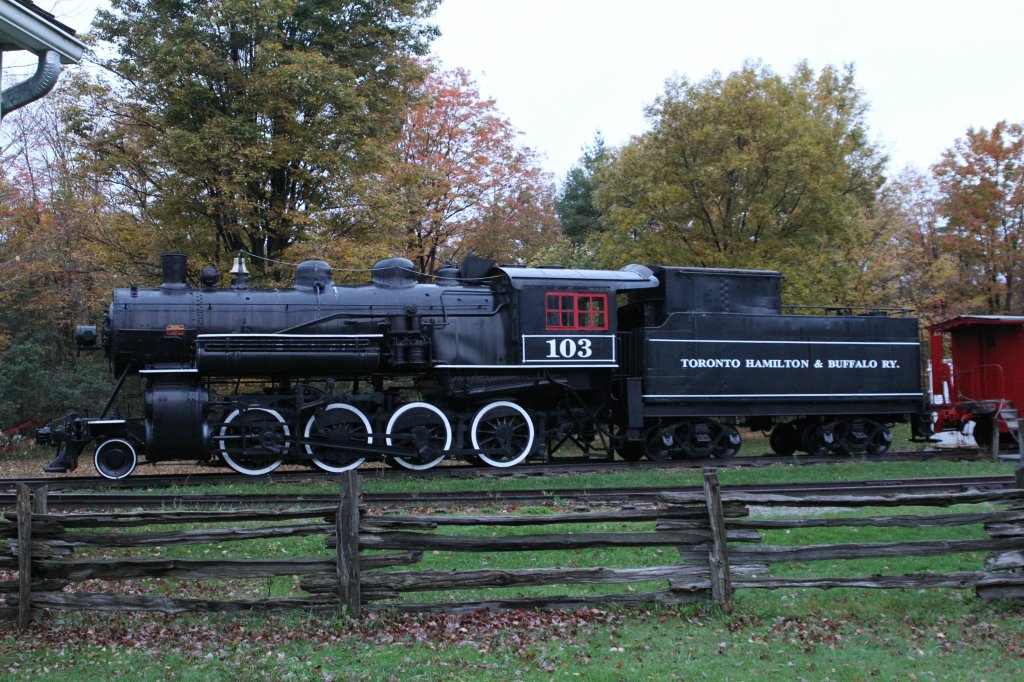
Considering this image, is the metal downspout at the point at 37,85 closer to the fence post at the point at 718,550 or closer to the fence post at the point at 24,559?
the fence post at the point at 24,559

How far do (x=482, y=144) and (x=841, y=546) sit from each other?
93.3ft

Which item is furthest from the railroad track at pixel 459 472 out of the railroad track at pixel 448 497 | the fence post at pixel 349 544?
the fence post at pixel 349 544

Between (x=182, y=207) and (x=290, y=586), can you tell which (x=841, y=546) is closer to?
(x=290, y=586)

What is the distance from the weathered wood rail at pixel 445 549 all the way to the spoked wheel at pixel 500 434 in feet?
28.1

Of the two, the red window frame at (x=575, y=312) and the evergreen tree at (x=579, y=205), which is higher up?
the evergreen tree at (x=579, y=205)

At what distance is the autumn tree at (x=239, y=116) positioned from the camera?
68.9 ft

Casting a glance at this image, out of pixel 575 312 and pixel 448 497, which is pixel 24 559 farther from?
pixel 575 312

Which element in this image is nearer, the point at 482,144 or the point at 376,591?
the point at 376,591

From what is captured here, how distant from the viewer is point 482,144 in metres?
34.6

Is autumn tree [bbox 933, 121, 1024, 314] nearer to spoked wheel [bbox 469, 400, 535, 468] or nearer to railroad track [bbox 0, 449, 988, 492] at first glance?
railroad track [bbox 0, 449, 988, 492]

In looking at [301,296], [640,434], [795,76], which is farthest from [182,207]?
[795,76]

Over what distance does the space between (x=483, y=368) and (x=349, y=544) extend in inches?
371

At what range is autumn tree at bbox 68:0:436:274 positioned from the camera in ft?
68.9

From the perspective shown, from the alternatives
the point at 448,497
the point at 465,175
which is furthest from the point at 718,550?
the point at 465,175
